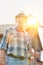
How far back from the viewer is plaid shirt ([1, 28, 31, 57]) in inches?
62.1

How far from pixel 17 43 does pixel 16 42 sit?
2 centimetres

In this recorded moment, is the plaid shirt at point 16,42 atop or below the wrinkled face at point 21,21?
below

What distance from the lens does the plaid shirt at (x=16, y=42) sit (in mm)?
1577

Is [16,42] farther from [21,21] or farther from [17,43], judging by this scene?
[21,21]

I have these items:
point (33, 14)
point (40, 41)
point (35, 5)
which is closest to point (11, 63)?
point (40, 41)

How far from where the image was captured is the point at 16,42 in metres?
1.60

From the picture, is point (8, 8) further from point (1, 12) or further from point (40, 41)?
point (40, 41)

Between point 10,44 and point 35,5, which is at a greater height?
point 35,5

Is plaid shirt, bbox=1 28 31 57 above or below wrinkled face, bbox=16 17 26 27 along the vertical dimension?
below

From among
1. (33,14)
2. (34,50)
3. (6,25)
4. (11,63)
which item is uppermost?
(33,14)

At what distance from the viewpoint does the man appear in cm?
157

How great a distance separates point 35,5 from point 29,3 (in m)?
0.07

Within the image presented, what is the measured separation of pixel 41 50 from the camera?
1553 mm

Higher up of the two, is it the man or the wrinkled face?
the wrinkled face
